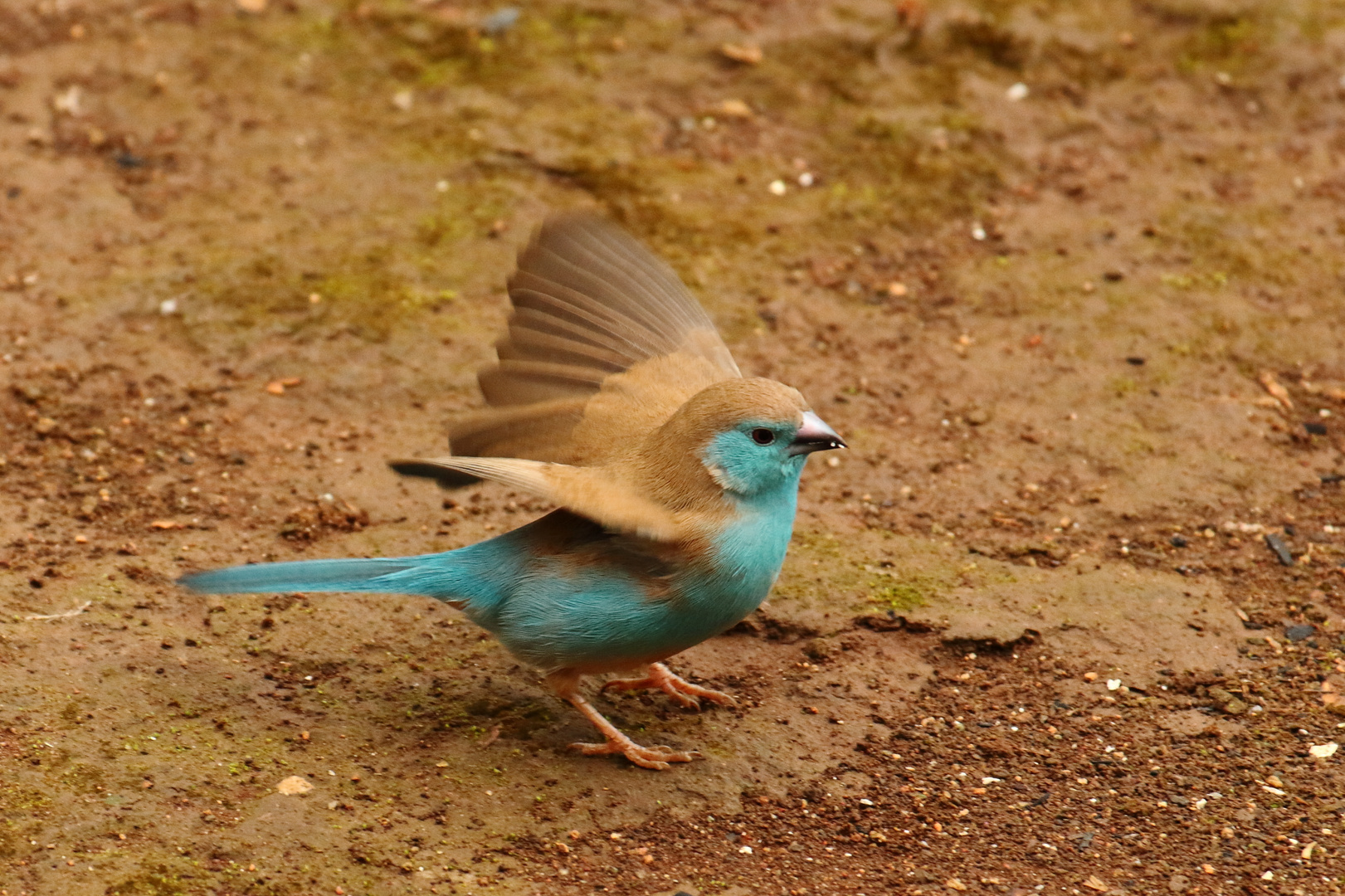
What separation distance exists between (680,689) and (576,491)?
817 mm

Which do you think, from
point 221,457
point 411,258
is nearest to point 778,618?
point 221,457

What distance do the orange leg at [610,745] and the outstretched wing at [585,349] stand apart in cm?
62

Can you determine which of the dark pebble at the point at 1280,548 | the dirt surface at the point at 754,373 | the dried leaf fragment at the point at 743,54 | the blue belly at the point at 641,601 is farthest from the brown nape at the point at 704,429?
the dried leaf fragment at the point at 743,54

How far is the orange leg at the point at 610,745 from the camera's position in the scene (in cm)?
384

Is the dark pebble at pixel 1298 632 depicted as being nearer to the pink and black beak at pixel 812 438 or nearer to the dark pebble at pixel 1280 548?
the dark pebble at pixel 1280 548

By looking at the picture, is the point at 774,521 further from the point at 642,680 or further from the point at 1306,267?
the point at 1306,267

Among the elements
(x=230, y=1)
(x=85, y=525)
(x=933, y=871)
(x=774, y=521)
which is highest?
(x=230, y=1)

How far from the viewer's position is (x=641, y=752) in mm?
3838

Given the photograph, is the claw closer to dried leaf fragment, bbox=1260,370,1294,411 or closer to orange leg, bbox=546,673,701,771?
orange leg, bbox=546,673,701,771

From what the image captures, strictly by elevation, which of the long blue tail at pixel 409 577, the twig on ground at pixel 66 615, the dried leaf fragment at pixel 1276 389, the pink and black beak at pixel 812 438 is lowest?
the twig on ground at pixel 66 615

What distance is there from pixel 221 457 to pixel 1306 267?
429cm

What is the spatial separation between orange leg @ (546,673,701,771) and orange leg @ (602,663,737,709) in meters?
0.21

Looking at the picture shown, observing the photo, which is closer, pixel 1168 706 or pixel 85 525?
pixel 1168 706

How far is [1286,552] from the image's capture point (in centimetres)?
454
